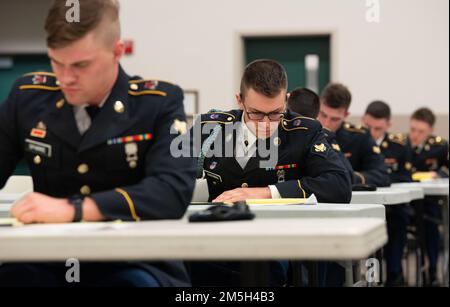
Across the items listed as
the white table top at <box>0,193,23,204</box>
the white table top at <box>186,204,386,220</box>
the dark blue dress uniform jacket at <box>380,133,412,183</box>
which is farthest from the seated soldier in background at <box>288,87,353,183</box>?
the dark blue dress uniform jacket at <box>380,133,412,183</box>

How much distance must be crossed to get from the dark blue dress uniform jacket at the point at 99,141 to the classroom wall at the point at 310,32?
7.58 m

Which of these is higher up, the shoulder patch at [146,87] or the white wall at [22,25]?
the white wall at [22,25]

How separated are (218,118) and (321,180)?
0.55 metres

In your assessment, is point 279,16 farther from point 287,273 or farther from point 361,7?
Answer: point 287,273

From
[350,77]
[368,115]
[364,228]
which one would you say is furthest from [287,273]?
[350,77]

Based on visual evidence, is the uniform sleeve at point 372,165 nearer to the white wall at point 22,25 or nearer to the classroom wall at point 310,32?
the classroom wall at point 310,32

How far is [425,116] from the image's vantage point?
878 cm

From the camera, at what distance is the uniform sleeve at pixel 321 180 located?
3129mm

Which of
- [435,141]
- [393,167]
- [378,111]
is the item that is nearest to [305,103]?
[378,111]

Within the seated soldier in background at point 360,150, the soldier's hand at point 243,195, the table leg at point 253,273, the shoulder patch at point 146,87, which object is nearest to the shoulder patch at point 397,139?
the seated soldier in background at point 360,150

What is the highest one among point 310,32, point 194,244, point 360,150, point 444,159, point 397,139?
point 310,32

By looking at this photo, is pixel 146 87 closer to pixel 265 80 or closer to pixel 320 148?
pixel 265 80

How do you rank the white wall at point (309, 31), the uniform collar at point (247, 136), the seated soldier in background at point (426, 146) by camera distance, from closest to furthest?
the uniform collar at point (247, 136) < the seated soldier in background at point (426, 146) < the white wall at point (309, 31)
